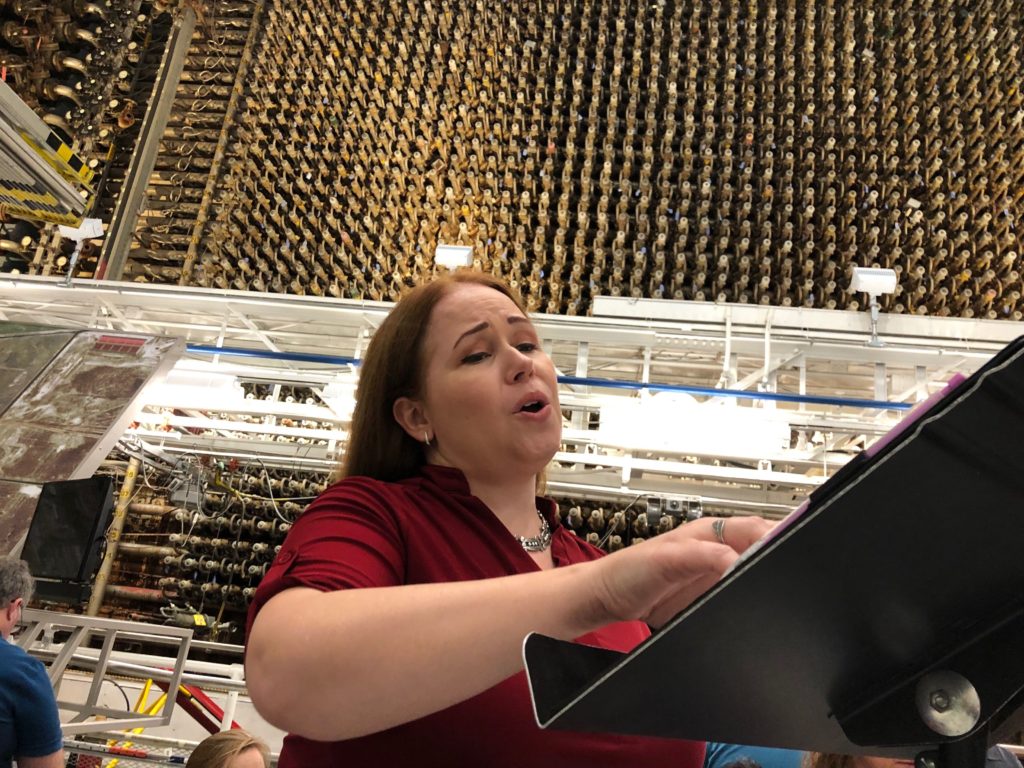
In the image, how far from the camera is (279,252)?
6320mm

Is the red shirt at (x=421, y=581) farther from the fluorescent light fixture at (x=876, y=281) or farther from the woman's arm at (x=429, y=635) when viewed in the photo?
the fluorescent light fixture at (x=876, y=281)

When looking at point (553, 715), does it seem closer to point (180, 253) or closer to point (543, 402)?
point (543, 402)

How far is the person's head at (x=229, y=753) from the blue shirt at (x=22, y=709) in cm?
39

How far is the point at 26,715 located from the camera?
2.01 metres

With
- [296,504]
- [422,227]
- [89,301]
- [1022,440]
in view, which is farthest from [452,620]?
[422,227]

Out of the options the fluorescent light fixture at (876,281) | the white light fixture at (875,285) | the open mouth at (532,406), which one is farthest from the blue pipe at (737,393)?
the open mouth at (532,406)

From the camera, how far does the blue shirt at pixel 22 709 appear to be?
199 cm

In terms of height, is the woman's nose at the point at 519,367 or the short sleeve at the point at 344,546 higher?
the woman's nose at the point at 519,367

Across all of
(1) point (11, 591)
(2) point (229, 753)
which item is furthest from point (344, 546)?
(1) point (11, 591)

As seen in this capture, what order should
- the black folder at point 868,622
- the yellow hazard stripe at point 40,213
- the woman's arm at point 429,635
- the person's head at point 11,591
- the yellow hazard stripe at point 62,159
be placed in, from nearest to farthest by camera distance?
the black folder at point 868,622
the woman's arm at point 429,635
the person's head at point 11,591
the yellow hazard stripe at point 62,159
the yellow hazard stripe at point 40,213

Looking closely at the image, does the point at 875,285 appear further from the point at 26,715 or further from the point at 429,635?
the point at 429,635

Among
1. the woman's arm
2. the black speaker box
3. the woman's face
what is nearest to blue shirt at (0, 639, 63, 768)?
the black speaker box

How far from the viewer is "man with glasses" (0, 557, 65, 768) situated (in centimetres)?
199

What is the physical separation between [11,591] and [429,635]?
2.15 meters
